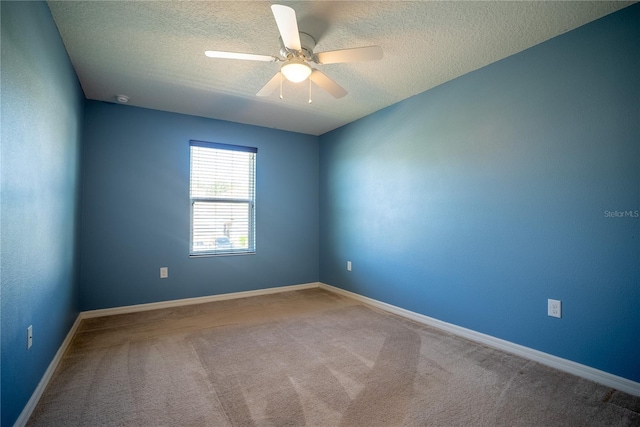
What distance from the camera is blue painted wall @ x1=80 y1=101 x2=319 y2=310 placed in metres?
3.40

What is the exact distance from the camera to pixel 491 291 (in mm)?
2605

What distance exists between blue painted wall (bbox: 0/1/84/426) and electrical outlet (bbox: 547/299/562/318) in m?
3.24

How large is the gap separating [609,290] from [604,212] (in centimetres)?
51

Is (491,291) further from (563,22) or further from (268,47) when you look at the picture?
(268,47)

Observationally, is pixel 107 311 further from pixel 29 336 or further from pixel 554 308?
pixel 554 308

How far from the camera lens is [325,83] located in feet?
7.66

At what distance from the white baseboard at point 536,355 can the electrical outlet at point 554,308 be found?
0.30 metres

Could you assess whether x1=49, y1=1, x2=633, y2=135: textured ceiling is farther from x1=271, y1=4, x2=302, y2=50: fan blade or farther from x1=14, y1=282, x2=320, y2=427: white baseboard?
x1=14, y1=282, x2=320, y2=427: white baseboard

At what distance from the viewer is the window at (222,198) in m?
3.97

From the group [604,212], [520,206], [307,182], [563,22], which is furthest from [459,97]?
[307,182]

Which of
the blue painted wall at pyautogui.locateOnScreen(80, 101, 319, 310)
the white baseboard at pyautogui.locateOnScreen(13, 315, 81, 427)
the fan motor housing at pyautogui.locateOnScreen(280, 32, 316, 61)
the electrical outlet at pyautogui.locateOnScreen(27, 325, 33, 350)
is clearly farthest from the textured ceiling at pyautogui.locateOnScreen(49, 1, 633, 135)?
the white baseboard at pyautogui.locateOnScreen(13, 315, 81, 427)

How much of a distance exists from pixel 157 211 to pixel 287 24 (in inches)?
115
